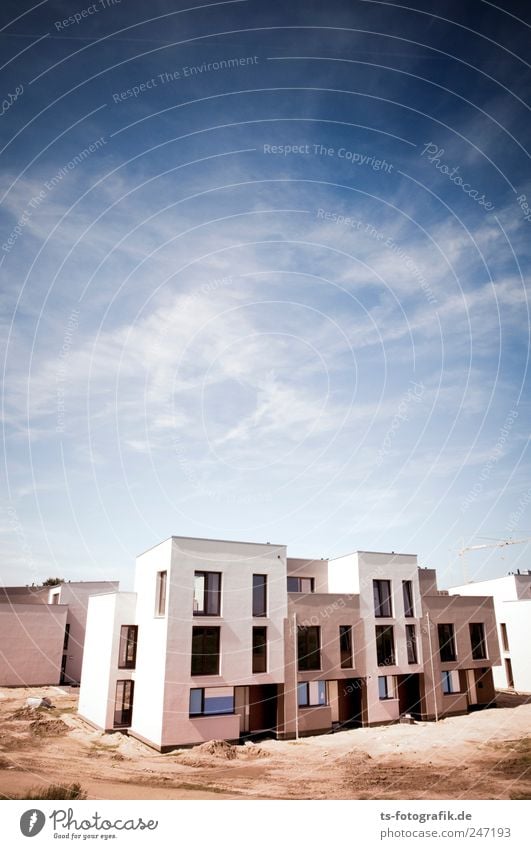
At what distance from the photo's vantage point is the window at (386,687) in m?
29.3

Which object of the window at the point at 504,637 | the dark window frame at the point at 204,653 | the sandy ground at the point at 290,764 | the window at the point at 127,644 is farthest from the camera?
the window at the point at 504,637

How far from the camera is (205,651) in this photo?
77.5ft

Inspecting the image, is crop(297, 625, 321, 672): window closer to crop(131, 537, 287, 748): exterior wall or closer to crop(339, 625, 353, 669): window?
crop(131, 537, 287, 748): exterior wall

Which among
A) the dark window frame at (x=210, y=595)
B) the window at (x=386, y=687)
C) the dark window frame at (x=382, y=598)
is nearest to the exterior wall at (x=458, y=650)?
the window at (x=386, y=687)

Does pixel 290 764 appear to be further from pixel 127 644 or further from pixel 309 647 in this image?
pixel 127 644

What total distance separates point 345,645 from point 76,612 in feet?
98.0

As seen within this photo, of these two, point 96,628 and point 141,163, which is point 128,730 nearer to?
point 96,628

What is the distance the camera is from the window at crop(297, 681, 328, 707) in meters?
26.8

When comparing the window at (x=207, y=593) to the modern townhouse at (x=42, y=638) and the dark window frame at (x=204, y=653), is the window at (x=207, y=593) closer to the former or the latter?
the dark window frame at (x=204, y=653)

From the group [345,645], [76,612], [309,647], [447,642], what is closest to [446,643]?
[447,642]

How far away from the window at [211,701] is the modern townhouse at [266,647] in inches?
2.3
